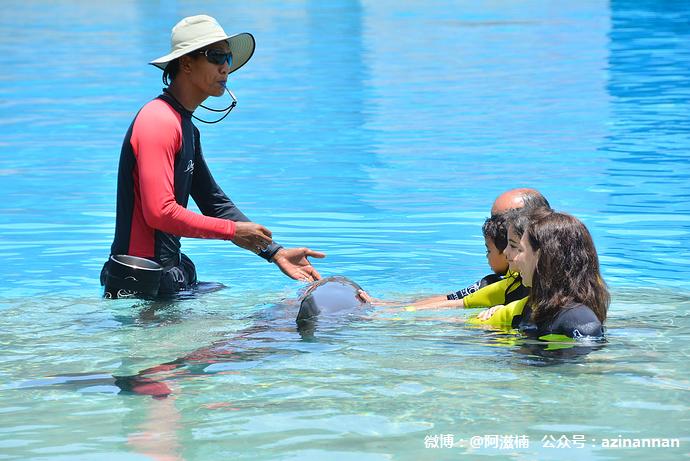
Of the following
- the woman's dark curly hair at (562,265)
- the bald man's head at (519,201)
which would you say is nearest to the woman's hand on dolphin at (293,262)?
the bald man's head at (519,201)

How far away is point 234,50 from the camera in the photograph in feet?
19.9

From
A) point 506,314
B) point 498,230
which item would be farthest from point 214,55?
point 506,314

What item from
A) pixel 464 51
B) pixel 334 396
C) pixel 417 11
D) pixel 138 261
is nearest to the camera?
pixel 334 396

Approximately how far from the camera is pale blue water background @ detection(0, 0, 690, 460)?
14.3 feet

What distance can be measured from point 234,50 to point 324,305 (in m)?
1.43

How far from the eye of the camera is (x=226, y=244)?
8.72m

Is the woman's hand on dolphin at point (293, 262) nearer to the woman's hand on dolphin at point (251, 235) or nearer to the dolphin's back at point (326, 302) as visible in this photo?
the dolphin's back at point (326, 302)

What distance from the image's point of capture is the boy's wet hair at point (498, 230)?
18.2 ft

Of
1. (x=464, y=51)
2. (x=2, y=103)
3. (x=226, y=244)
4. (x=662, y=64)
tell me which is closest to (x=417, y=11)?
(x=464, y=51)

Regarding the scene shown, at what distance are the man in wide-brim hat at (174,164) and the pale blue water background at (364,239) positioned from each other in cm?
38

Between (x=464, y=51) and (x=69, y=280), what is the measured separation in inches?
549

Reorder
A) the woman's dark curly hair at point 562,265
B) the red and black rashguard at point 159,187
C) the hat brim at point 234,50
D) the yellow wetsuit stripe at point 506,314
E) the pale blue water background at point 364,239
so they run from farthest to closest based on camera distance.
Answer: the hat brim at point 234,50
the red and black rashguard at point 159,187
the yellow wetsuit stripe at point 506,314
the woman's dark curly hair at point 562,265
the pale blue water background at point 364,239

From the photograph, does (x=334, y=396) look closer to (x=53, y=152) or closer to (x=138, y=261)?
(x=138, y=261)

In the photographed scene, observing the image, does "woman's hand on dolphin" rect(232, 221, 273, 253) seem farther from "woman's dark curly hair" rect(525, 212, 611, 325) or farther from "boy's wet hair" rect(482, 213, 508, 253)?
"woman's dark curly hair" rect(525, 212, 611, 325)
